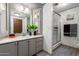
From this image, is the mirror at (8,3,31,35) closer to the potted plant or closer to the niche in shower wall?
the potted plant

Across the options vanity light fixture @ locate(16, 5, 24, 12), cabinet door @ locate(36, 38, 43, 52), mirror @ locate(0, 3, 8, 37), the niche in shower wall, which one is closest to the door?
mirror @ locate(0, 3, 8, 37)

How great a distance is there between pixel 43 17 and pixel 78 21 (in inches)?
52.4

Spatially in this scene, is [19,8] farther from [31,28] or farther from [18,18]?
[31,28]

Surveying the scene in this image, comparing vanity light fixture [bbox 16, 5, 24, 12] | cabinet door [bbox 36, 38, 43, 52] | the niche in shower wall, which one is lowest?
cabinet door [bbox 36, 38, 43, 52]

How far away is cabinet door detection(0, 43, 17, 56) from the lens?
143 centimetres

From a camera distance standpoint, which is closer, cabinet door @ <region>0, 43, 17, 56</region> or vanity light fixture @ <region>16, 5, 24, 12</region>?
cabinet door @ <region>0, 43, 17, 56</region>

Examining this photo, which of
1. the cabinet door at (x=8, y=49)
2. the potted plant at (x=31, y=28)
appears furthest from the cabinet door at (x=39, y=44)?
the cabinet door at (x=8, y=49)

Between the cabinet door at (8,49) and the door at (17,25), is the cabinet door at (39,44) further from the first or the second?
the cabinet door at (8,49)

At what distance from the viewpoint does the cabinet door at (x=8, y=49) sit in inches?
56.2

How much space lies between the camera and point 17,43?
1.75 metres

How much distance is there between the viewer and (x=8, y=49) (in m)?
1.54

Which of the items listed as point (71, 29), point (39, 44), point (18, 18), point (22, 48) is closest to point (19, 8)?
point (18, 18)

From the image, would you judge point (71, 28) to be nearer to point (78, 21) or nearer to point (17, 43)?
point (78, 21)

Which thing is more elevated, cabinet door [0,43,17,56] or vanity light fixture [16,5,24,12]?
vanity light fixture [16,5,24,12]
